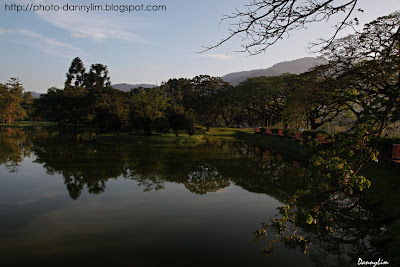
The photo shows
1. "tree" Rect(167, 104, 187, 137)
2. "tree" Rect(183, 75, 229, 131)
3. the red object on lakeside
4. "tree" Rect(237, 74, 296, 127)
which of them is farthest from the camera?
"tree" Rect(183, 75, 229, 131)

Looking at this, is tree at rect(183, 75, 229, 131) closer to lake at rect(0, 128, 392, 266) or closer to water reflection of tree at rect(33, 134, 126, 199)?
water reflection of tree at rect(33, 134, 126, 199)

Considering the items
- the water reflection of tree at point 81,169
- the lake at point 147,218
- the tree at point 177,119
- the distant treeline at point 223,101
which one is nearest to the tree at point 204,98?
the distant treeline at point 223,101

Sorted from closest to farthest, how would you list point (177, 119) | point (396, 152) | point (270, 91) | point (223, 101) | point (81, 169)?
point (396, 152) < point (81, 169) < point (177, 119) < point (270, 91) < point (223, 101)

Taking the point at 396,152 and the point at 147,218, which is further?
the point at 396,152

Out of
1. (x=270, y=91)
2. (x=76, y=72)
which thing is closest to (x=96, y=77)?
(x=76, y=72)

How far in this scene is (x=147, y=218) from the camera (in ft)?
30.1

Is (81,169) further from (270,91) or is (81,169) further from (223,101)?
(223,101)

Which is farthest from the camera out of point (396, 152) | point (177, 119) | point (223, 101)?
point (223, 101)

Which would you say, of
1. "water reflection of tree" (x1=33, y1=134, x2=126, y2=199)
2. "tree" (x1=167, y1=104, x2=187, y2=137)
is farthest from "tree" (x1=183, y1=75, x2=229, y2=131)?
"water reflection of tree" (x1=33, y1=134, x2=126, y2=199)

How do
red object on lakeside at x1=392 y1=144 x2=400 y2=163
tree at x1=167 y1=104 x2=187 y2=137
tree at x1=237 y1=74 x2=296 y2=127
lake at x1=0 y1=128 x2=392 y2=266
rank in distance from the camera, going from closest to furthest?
lake at x1=0 y1=128 x2=392 y2=266
red object on lakeside at x1=392 y1=144 x2=400 y2=163
tree at x1=167 y1=104 x2=187 y2=137
tree at x1=237 y1=74 x2=296 y2=127

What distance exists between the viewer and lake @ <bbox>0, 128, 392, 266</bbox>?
6719 millimetres

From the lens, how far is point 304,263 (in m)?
6.57

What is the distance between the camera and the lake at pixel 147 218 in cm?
672

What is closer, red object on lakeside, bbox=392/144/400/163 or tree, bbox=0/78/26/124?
red object on lakeside, bbox=392/144/400/163
